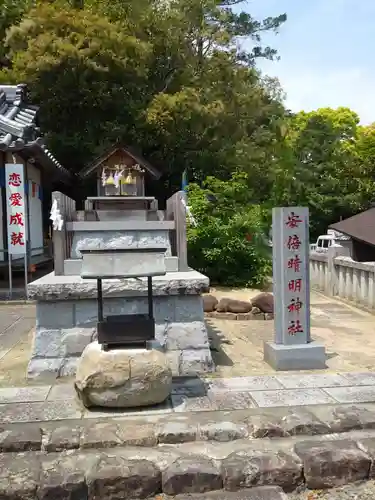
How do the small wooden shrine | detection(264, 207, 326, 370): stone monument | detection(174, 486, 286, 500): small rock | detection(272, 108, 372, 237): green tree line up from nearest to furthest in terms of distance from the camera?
detection(174, 486, 286, 500): small rock
detection(264, 207, 326, 370): stone monument
the small wooden shrine
detection(272, 108, 372, 237): green tree

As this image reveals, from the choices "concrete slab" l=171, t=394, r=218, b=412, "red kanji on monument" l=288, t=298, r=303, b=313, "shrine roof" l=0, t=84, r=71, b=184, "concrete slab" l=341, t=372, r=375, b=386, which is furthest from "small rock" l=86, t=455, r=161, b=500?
"shrine roof" l=0, t=84, r=71, b=184

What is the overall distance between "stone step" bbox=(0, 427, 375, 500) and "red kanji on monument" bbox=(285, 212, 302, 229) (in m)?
2.84

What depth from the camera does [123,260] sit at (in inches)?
180

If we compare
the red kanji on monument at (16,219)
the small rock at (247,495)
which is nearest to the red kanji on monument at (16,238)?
the red kanji on monument at (16,219)

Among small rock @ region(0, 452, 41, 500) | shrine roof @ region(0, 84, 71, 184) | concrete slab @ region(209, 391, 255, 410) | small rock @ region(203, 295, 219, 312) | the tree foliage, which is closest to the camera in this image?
small rock @ region(0, 452, 41, 500)

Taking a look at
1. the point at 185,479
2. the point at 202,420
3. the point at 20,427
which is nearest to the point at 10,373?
the point at 20,427

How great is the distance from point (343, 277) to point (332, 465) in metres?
8.57

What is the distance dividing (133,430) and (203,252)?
891 cm

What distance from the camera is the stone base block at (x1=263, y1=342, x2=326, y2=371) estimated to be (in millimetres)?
5805

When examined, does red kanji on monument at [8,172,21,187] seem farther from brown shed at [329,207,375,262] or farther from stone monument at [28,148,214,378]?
brown shed at [329,207,375,262]

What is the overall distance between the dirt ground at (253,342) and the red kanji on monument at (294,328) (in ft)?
1.74

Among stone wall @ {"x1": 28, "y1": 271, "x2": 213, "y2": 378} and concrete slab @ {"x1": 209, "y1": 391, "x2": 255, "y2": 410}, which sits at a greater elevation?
stone wall @ {"x1": 28, "y1": 271, "x2": 213, "y2": 378}

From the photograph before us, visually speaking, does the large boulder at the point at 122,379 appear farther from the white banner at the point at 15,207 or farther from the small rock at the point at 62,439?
→ the white banner at the point at 15,207

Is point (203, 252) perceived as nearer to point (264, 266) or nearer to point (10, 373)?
point (264, 266)
